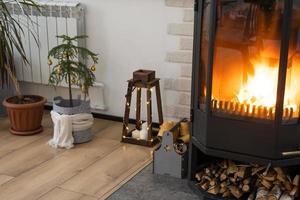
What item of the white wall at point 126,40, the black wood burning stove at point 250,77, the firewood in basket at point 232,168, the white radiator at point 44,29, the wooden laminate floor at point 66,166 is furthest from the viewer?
the white radiator at point 44,29

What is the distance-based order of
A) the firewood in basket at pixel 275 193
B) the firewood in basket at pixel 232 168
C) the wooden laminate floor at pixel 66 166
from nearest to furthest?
the firewood in basket at pixel 275 193 → the firewood in basket at pixel 232 168 → the wooden laminate floor at pixel 66 166

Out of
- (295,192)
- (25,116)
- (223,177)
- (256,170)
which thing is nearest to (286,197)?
(295,192)

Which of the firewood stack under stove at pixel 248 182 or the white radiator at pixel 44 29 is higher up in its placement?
the white radiator at pixel 44 29

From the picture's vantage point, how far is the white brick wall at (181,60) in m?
2.66

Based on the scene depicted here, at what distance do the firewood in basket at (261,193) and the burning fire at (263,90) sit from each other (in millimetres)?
406

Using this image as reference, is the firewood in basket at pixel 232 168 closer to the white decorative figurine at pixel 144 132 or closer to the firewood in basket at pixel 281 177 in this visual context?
the firewood in basket at pixel 281 177

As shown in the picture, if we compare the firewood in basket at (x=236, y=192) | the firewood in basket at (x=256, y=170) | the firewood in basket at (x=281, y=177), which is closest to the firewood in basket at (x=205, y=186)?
the firewood in basket at (x=236, y=192)

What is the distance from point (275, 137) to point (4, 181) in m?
1.38

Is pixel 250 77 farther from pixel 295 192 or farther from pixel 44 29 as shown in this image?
pixel 44 29

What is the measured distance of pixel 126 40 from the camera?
9.53ft

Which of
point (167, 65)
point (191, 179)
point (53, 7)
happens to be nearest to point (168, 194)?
point (191, 179)

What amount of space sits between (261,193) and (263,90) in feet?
1.54

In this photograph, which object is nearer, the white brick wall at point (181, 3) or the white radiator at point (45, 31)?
the white brick wall at point (181, 3)

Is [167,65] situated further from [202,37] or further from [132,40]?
[202,37]
